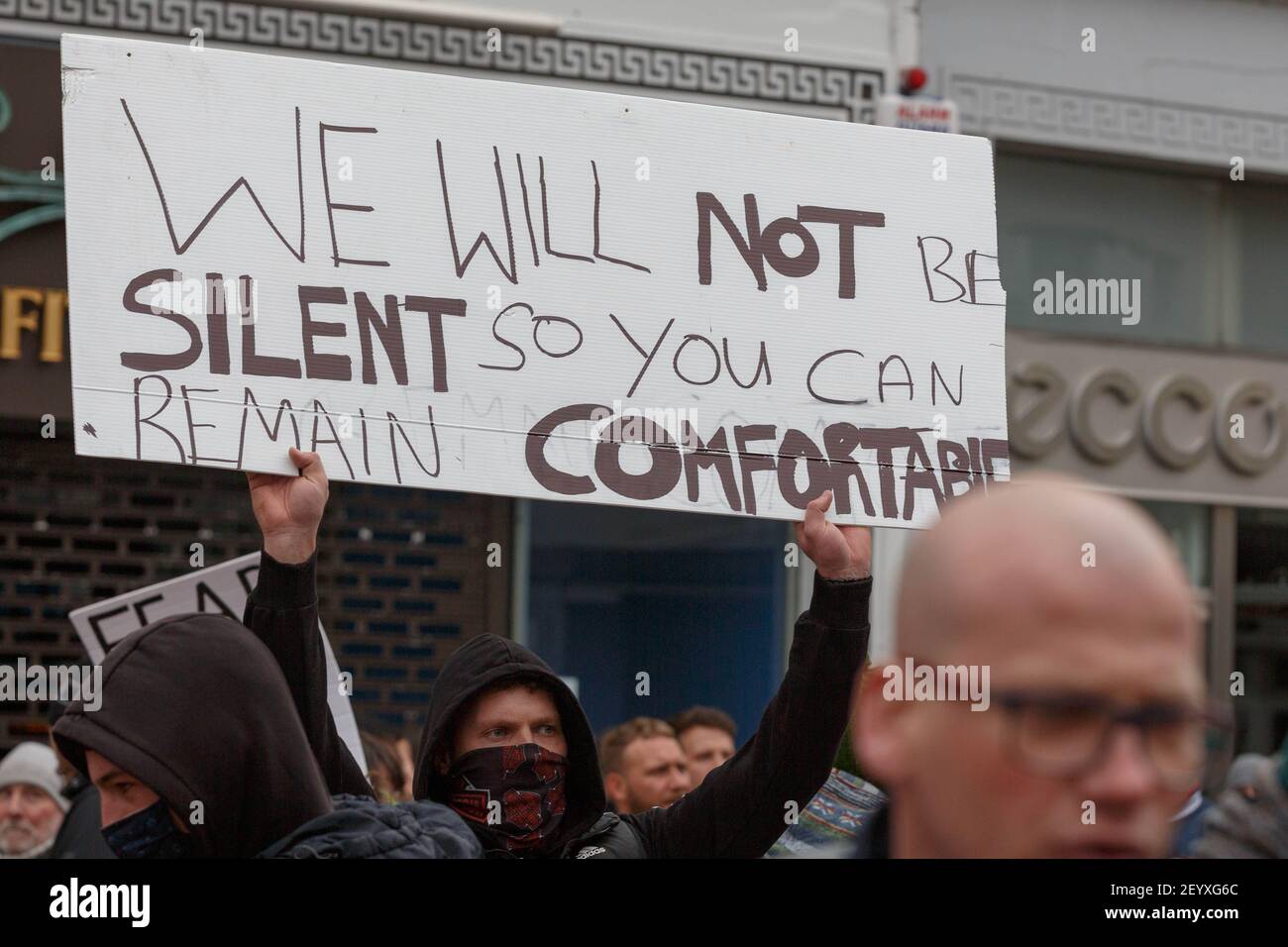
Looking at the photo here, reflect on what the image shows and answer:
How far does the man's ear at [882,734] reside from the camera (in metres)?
1.12

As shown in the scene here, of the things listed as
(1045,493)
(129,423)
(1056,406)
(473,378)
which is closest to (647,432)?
(473,378)

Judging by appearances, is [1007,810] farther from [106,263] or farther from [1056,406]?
[1056,406]

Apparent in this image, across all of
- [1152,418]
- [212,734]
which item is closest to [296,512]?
[212,734]

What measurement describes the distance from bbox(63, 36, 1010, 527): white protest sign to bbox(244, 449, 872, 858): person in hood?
0.48ft

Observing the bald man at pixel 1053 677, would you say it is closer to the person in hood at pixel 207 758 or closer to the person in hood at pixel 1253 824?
the person in hood at pixel 1253 824

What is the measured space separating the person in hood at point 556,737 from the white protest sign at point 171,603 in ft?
4.50

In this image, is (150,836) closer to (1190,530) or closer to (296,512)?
(296,512)

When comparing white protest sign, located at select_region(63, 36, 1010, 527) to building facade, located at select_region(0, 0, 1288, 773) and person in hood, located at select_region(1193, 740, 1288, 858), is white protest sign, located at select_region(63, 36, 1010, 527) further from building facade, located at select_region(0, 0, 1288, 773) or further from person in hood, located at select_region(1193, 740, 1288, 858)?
building facade, located at select_region(0, 0, 1288, 773)

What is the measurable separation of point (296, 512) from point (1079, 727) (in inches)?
62.9

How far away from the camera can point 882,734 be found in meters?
1.14

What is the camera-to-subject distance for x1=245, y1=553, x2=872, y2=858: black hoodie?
8.38ft

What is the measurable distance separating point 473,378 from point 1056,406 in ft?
19.1

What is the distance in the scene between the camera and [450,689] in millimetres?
2684

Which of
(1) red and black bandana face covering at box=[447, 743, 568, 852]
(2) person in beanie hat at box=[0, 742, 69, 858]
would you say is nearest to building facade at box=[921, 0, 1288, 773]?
(2) person in beanie hat at box=[0, 742, 69, 858]
